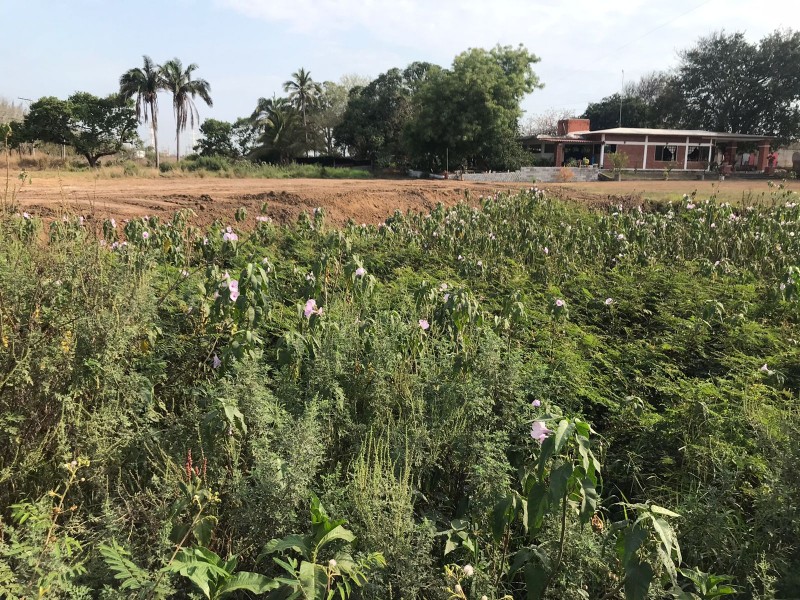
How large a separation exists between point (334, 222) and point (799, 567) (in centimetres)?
897

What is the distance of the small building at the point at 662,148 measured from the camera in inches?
1524

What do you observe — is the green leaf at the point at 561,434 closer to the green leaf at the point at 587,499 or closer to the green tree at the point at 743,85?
the green leaf at the point at 587,499

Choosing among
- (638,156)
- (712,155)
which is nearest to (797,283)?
(638,156)

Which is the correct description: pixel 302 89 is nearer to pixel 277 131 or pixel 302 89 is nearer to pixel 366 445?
pixel 277 131

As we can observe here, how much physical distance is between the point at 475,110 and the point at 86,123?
25483 millimetres

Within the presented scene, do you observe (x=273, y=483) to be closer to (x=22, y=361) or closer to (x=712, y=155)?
(x=22, y=361)

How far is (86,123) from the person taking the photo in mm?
38156

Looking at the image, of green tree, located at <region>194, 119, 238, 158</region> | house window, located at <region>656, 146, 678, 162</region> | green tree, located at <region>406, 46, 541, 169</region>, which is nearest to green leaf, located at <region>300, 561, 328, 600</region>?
green tree, located at <region>406, 46, 541, 169</region>

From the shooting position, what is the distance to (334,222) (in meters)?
10.2

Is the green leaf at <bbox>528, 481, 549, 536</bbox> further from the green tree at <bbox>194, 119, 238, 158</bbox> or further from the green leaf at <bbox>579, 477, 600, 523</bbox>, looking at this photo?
the green tree at <bbox>194, 119, 238, 158</bbox>

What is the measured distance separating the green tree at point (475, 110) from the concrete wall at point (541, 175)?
126 centimetres

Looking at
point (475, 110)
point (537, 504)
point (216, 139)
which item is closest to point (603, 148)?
point (475, 110)

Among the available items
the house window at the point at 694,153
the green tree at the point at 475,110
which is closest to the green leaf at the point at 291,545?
the green tree at the point at 475,110

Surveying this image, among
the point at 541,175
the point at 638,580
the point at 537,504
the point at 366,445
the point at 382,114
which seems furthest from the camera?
the point at 382,114
